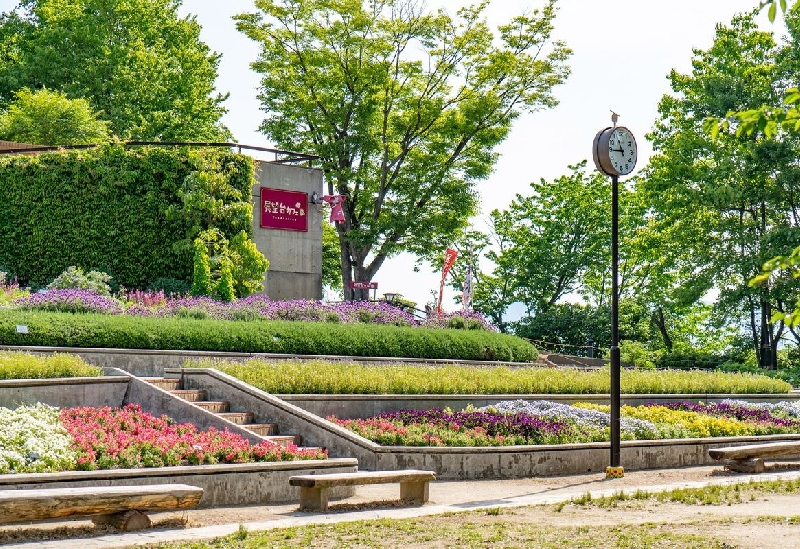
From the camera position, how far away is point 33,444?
36.8 feet

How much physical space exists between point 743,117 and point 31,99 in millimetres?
38786

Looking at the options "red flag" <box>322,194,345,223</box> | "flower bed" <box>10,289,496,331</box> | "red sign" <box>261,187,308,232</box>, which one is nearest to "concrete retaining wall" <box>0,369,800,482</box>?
"flower bed" <box>10,289,496,331</box>

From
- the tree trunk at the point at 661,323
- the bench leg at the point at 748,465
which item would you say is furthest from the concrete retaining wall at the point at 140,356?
the tree trunk at the point at 661,323

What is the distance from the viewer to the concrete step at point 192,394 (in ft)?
52.2

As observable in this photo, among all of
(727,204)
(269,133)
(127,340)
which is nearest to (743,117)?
(127,340)

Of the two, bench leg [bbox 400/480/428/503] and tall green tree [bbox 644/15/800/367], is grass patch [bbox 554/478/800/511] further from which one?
tall green tree [bbox 644/15/800/367]

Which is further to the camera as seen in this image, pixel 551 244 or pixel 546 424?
pixel 551 244

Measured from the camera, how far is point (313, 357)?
20.6 metres

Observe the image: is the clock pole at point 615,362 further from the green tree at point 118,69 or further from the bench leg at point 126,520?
the green tree at point 118,69

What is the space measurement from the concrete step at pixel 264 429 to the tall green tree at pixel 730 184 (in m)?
24.5

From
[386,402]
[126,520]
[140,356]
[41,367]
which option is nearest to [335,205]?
[140,356]

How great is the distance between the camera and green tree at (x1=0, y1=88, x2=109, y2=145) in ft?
128

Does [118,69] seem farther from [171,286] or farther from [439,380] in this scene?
[439,380]

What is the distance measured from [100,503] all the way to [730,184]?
1239 inches
